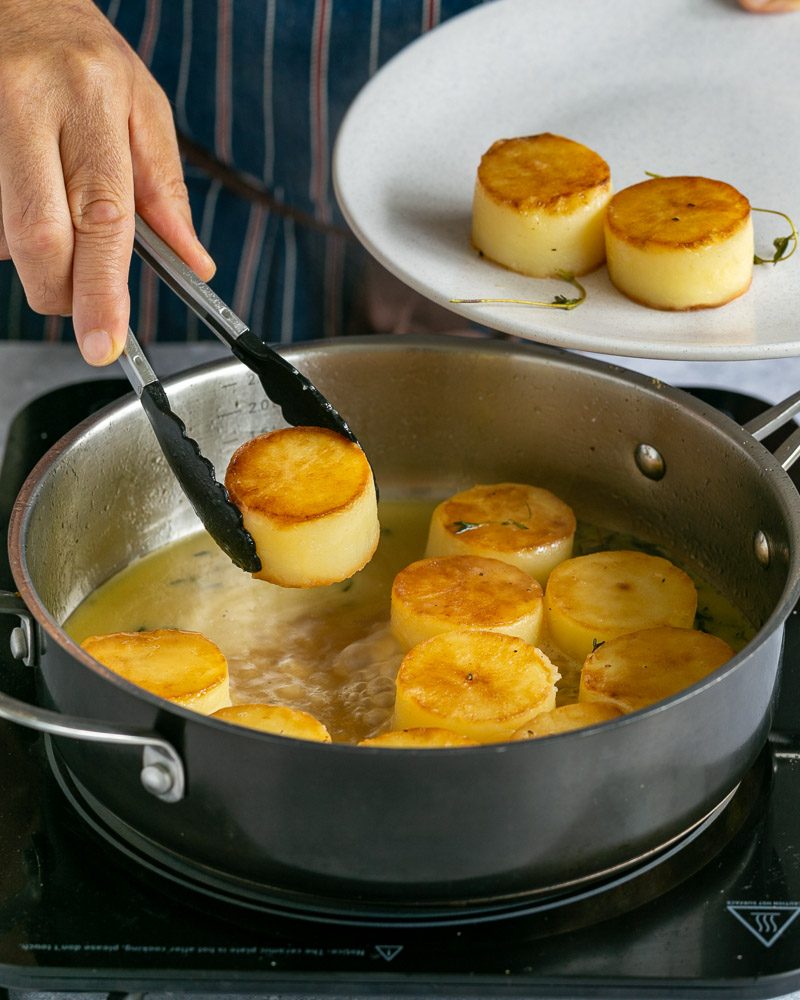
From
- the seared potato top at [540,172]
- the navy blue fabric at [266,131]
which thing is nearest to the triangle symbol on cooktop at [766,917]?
the seared potato top at [540,172]

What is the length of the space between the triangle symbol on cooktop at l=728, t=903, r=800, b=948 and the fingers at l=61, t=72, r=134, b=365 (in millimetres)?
688

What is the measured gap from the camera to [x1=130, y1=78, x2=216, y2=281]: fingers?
4.55 ft

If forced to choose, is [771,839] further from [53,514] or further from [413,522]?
[53,514]

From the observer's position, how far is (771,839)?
1.12 m

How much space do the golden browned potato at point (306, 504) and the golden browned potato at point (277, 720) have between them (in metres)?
0.17

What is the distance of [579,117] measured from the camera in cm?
152

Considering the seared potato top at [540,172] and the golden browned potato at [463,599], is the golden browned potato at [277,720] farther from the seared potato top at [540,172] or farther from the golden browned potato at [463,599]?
the seared potato top at [540,172]

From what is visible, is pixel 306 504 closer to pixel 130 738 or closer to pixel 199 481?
pixel 199 481

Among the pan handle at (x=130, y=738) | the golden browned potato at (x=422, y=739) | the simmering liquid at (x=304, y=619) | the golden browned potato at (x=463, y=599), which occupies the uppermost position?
the pan handle at (x=130, y=738)

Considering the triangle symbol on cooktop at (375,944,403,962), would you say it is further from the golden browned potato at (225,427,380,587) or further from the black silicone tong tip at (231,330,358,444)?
the black silicone tong tip at (231,330,358,444)

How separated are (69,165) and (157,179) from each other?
0.17 meters

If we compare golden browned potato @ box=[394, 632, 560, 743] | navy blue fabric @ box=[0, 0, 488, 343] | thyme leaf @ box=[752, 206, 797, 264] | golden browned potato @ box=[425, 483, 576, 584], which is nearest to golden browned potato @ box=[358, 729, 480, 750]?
golden browned potato @ box=[394, 632, 560, 743]

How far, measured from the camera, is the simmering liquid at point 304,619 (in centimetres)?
129

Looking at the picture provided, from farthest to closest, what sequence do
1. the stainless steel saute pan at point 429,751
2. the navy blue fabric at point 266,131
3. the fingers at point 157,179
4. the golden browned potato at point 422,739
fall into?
the navy blue fabric at point 266,131 < the fingers at point 157,179 < the golden browned potato at point 422,739 < the stainless steel saute pan at point 429,751
